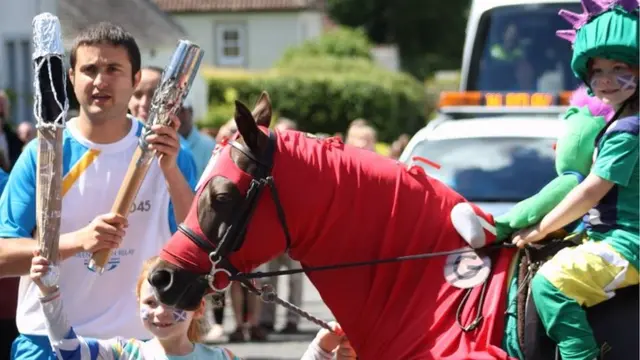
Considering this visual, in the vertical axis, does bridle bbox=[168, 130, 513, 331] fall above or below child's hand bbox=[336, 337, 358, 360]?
above

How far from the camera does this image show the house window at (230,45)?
58156mm

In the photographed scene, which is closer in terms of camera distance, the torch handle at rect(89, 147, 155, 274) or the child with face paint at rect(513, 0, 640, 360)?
the child with face paint at rect(513, 0, 640, 360)

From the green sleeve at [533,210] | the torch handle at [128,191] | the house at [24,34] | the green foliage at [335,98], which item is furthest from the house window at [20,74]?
the green sleeve at [533,210]

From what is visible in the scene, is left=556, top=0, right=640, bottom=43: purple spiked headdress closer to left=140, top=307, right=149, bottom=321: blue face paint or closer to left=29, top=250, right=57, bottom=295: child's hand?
left=140, top=307, right=149, bottom=321: blue face paint

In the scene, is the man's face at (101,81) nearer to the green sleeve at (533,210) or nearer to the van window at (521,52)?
the green sleeve at (533,210)

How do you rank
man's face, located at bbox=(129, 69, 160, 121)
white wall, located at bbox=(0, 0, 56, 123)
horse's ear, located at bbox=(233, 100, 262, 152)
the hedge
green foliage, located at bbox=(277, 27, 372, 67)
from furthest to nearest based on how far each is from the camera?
green foliage, located at bbox=(277, 27, 372, 67) → the hedge → white wall, located at bbox=(0, 0, 56, 123) → man's face, located at bbox=(129, 69, 160, 121) → horse's ear, located at bbox=(233, 100, 262, 152)

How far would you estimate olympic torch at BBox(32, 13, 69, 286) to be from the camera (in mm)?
4332

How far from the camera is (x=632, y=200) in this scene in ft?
14.1

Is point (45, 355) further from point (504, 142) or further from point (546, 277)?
point (504, 142)

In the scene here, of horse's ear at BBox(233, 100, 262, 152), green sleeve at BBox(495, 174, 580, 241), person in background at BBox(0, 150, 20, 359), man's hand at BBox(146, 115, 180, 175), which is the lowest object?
person in background at BBox(0, 150, 20, 359)

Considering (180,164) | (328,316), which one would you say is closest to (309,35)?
(328,316)

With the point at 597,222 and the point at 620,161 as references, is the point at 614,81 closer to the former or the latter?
the point at 620,161

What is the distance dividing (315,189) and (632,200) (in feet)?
3.54

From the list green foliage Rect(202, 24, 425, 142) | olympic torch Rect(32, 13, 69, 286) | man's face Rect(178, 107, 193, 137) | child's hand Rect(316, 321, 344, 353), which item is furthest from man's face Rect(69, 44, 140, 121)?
green foliage Rect(202, 24, 425, 142)
